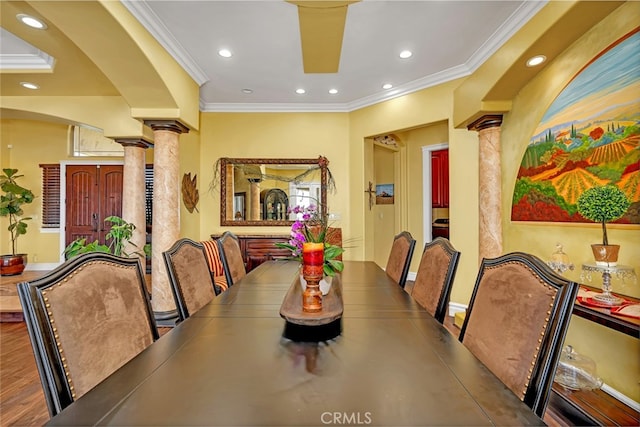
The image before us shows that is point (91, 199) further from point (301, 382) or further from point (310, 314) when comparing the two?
point (301, 382)

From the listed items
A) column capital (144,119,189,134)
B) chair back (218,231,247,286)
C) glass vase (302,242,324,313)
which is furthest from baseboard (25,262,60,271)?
glass vase (302,242,324,313)

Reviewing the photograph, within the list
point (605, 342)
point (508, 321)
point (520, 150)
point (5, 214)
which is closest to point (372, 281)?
point (508, 321)

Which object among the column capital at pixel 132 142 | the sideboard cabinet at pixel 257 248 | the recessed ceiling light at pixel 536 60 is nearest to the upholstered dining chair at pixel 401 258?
the recessed ceiling light at pixel 536 60

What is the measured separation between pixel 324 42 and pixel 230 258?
2163 mm

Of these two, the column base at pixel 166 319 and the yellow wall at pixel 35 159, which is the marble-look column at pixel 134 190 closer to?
the column base at pixel 166 319

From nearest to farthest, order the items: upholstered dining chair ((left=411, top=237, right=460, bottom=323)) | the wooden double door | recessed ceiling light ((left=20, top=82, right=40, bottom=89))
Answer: upholstered dining chair ((left=411, top=237, right=460, bottom=323)), recessed ceiling light ((left=20, top=82, right=40, bottom=89)), the wooden double door

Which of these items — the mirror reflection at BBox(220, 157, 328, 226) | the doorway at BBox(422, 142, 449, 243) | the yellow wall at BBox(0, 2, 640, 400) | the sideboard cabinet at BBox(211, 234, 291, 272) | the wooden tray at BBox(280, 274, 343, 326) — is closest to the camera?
the wooden tray at BBox(280, 274, 343, 326)

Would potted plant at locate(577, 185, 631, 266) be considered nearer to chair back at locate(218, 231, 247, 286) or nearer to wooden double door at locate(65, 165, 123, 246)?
chair back at locate(218, 231, 247, 286)

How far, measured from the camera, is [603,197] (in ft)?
5.53

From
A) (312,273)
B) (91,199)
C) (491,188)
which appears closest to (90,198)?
(91,199)

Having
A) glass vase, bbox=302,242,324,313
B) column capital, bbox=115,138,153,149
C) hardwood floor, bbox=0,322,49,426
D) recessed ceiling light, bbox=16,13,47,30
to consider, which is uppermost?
recessed ceiling light, bbox=16,13,47,30

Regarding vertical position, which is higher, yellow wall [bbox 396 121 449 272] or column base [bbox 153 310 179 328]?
yellow wall [bbox 396 121 449 272]

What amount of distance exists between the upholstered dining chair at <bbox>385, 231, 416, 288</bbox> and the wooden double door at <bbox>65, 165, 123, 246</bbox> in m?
6.14

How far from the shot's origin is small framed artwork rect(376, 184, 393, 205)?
561cm
